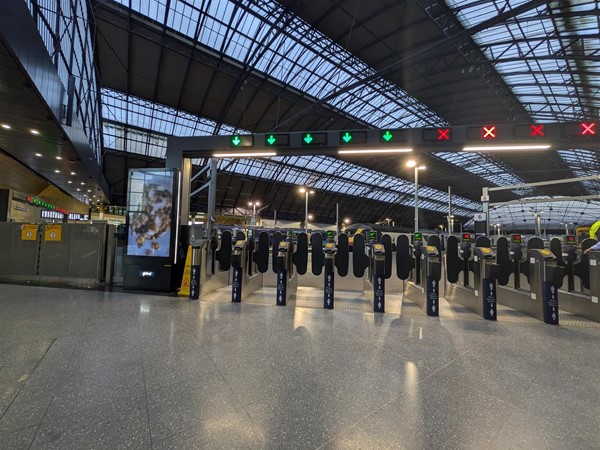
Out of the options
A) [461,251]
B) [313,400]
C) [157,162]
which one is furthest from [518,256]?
[157,162]

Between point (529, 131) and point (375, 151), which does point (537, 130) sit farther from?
point (375, 151)

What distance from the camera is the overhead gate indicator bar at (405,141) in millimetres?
5621

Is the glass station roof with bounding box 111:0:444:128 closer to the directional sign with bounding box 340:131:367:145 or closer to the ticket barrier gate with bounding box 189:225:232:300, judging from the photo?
the directional sign with bounding box 340:131:367:145

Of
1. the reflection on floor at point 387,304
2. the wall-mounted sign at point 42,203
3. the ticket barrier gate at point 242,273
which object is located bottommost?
the reflection on floor at point 387,304

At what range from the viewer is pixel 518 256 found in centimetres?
595

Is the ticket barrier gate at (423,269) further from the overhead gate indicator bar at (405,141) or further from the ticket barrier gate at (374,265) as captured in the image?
the overhead gate indicator bar at (405,141)

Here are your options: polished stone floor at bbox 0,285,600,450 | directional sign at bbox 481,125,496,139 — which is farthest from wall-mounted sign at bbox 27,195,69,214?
directional sign at bbox 481,125,496,139

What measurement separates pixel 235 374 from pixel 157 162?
31539 millimetres

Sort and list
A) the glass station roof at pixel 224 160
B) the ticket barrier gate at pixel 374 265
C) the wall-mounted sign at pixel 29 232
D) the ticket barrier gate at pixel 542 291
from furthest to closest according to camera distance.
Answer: the glass station roof at pixel 224 160 → the wall-mounted sign at pixel 29 232 → the ticket barrier gate at pixel 374 265 → the ticket barrier gate at pixel 542 291

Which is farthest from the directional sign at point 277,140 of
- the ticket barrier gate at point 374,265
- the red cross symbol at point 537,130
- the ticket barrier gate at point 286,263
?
the red cross symbol at point 537,130

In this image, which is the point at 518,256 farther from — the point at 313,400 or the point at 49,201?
the point at 49,201

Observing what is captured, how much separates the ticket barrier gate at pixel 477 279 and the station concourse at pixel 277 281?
41mm

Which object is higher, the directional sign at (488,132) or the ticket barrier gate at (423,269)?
the directional sign at (488,132)

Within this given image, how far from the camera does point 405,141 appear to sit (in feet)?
19.7
